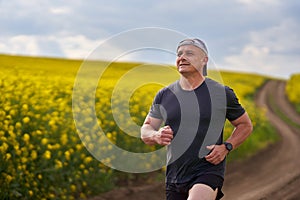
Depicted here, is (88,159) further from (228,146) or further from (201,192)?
(201,192)

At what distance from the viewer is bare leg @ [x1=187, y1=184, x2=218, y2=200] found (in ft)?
13.5

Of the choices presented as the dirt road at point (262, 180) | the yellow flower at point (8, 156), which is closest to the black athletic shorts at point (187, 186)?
the yellow flower at point (8, 156)

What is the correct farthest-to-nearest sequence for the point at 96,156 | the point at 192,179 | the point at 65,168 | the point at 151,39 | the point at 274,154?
the point at 274,154
the point at 96,156
the point at 65,168
the point at 151,39
the point at 192,179

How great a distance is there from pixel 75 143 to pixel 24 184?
1440mm

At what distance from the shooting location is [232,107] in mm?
4441

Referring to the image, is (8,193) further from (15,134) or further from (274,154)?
(274,154)

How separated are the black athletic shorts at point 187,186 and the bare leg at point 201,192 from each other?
0.04 meters

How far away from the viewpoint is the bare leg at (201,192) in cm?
412

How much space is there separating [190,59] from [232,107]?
1.86 feet

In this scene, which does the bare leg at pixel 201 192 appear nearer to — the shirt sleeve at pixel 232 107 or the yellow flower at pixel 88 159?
the shirt sleeve at pixel 232 107

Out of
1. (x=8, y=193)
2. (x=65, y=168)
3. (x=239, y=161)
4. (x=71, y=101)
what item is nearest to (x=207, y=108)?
(x=8, y=193)

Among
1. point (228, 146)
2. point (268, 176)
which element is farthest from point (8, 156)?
point (268, 176)

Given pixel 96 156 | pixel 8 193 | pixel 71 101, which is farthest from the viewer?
pixel 71 101

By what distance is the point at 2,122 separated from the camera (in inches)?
293
